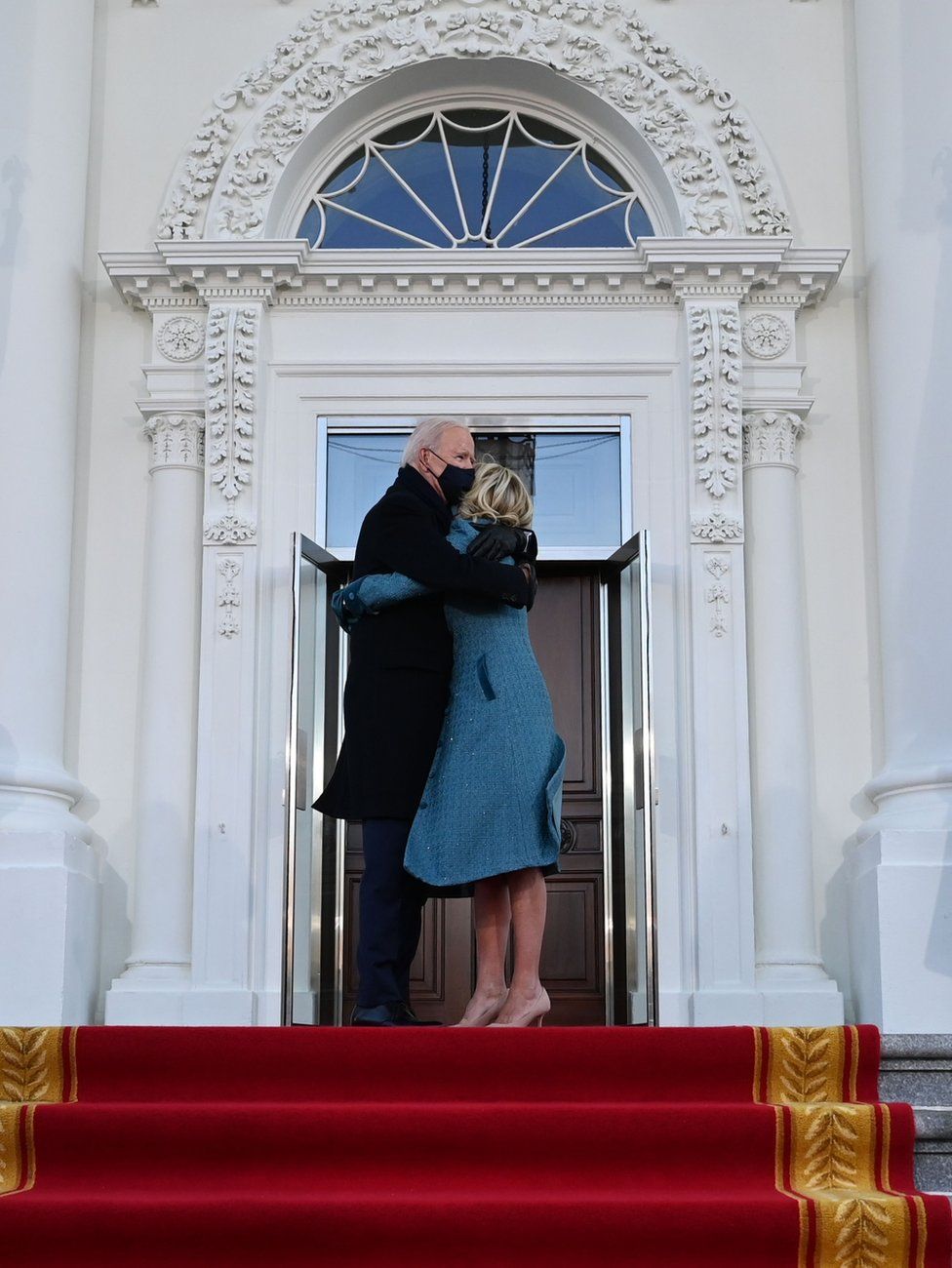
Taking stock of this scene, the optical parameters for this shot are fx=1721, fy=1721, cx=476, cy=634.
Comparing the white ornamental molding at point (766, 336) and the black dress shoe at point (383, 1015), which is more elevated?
the white ornamental molding at point (766, 336)

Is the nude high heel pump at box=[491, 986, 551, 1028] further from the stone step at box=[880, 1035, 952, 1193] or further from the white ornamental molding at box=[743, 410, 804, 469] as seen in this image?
the white ornamental molding at box=[743, 410, 804, 469]

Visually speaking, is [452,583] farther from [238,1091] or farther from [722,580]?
[722,580]

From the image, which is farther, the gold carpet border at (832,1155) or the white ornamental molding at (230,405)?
Result: the white ornamental molding at (230,405)

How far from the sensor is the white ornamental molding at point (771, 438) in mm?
7324

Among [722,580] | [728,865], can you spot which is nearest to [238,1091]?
[728,865]

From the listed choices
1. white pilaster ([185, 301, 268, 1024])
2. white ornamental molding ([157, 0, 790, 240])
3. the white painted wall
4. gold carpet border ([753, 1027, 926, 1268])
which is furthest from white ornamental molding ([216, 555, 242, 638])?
gold carpet border ([753, 1027, 926, 1268])

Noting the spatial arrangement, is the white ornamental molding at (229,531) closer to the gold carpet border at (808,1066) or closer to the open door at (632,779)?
the open door at (632,779)

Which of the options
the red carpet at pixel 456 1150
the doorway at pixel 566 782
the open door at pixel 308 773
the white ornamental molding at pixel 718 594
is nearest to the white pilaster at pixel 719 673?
the white ornamental molding at pixel 718 594

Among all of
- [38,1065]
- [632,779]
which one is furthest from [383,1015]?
[632,779]

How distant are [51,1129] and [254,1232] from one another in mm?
625

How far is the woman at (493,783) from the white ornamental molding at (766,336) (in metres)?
2.91

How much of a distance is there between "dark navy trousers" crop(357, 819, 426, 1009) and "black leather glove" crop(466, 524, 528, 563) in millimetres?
769

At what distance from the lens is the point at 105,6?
25.8 feet

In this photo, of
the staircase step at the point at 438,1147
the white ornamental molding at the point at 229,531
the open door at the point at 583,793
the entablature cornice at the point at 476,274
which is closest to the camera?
the staircase step at the point at 438,1147
